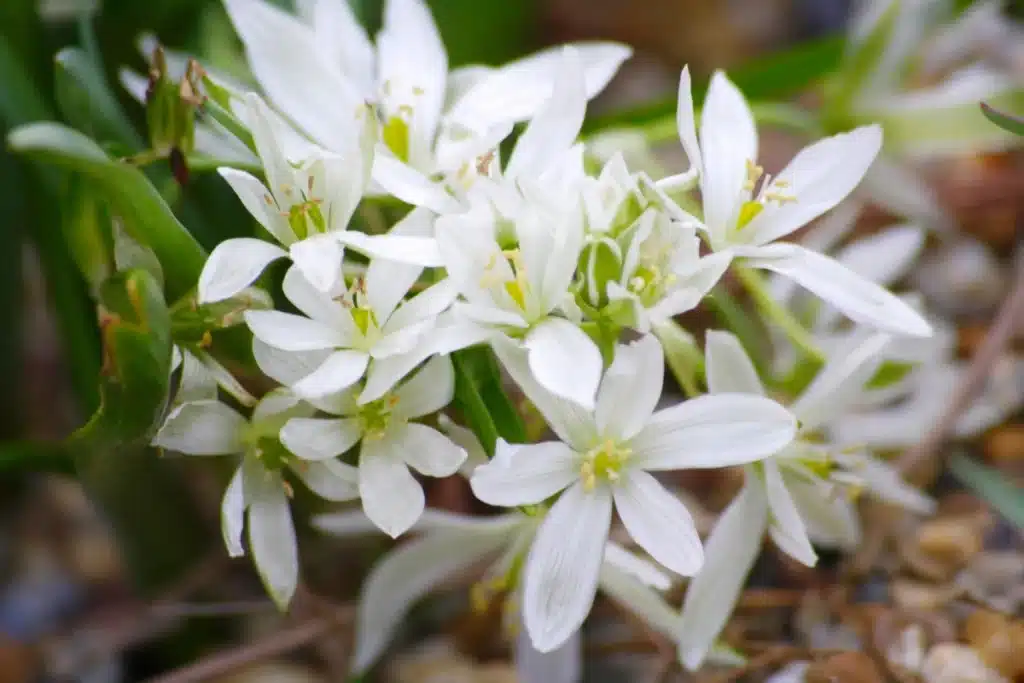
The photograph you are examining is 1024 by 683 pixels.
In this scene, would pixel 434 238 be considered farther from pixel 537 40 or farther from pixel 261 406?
pixel 537 40

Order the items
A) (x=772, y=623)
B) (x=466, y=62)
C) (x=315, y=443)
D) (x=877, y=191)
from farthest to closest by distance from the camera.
Answer: (x=466, y=62), (x=877, y=191), (x=772, y=623), (x=315, y=443)

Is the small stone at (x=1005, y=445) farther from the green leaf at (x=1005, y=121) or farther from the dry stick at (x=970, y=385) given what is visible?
the green leaf at (x=1005, y=121)

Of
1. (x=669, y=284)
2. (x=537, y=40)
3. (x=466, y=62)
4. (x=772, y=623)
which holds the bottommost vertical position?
(x=772, y=623)

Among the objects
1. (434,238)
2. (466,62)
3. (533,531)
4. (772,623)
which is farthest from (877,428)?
(466,62)

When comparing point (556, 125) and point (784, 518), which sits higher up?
point (556, 125)

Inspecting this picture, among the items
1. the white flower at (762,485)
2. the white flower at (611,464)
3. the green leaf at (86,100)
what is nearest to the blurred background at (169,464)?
the green leaf at (86,100)

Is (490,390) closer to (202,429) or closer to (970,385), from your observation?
(202,429)

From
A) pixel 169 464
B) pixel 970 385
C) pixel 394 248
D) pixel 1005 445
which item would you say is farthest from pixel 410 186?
pixel 1005 445
